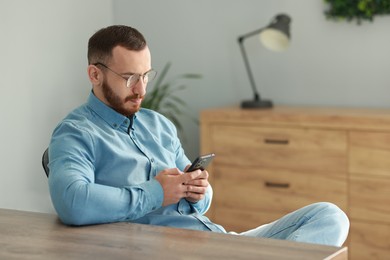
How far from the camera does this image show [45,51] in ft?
16.0

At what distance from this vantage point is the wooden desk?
2.01 metres

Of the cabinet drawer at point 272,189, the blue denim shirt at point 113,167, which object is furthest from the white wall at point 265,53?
the blue denim shirt at point 113,167

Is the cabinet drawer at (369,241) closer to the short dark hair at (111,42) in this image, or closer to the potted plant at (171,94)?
the potted plant at (171,94)

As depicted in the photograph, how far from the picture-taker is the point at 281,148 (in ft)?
15.0

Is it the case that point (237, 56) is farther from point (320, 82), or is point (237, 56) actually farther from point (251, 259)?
point (251, 259)

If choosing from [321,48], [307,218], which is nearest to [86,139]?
[307,218]

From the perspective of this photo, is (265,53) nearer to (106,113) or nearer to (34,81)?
(34,81)

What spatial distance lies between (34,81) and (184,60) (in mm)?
1073

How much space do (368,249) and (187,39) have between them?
186 centimetres

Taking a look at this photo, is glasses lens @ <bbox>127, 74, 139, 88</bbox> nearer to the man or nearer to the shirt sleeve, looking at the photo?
the man

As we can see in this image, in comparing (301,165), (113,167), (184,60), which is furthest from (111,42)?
(184,60)

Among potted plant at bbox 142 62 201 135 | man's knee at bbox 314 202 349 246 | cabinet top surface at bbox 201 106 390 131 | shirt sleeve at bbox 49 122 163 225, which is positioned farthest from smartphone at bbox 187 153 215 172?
potted plant at bbox 142 62 201 135

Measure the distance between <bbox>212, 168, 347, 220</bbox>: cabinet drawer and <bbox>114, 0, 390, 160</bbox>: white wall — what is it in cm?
62

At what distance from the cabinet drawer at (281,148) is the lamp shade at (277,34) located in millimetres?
537
